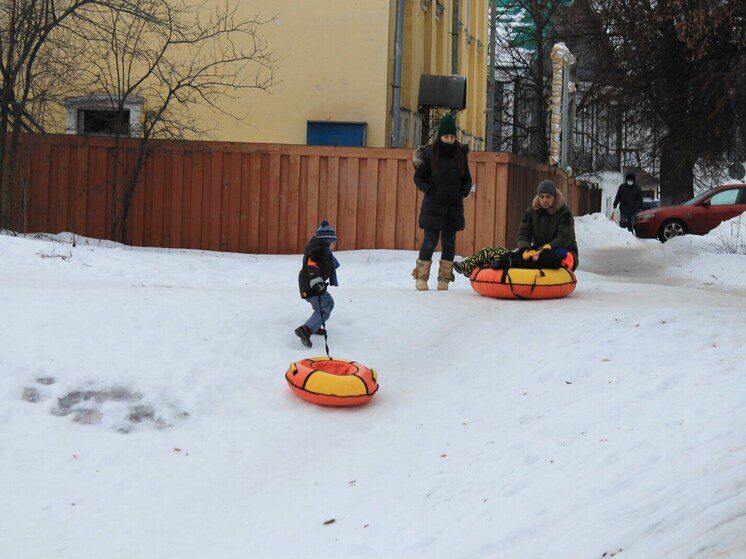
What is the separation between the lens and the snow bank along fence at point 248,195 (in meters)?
17.6

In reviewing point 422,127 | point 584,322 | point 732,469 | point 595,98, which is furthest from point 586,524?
point 595,98

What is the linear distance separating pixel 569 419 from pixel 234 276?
28.7 feet

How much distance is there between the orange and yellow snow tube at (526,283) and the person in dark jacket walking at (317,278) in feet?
7.78

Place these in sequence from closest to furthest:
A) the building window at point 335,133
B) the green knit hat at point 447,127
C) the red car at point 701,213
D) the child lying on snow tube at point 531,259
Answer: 1. the child lying on snow tube at point 531,259
2. the green knit hat at point 447,127
3. the building window at point 335,133
4. the red car at point 701,213

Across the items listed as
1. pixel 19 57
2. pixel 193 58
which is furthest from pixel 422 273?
pixel 193 58

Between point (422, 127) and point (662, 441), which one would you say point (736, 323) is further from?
point (422, 127)

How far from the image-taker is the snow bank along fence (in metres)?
17.6

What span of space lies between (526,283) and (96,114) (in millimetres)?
12891

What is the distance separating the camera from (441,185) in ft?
40.2

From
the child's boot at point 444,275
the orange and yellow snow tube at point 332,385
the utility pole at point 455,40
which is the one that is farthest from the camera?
the utility pole at point 455,40

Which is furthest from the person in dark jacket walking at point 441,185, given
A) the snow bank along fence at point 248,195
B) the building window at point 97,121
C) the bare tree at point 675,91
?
the building window at point 97,121

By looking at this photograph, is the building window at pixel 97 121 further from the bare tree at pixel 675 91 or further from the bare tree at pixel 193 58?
the bare tree at pixel 675 91

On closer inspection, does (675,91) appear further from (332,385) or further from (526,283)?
(332,385)

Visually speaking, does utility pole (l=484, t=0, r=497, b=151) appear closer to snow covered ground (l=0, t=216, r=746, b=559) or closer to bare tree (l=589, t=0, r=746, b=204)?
bare tree (l=589, t=0, r=746, b=204)
